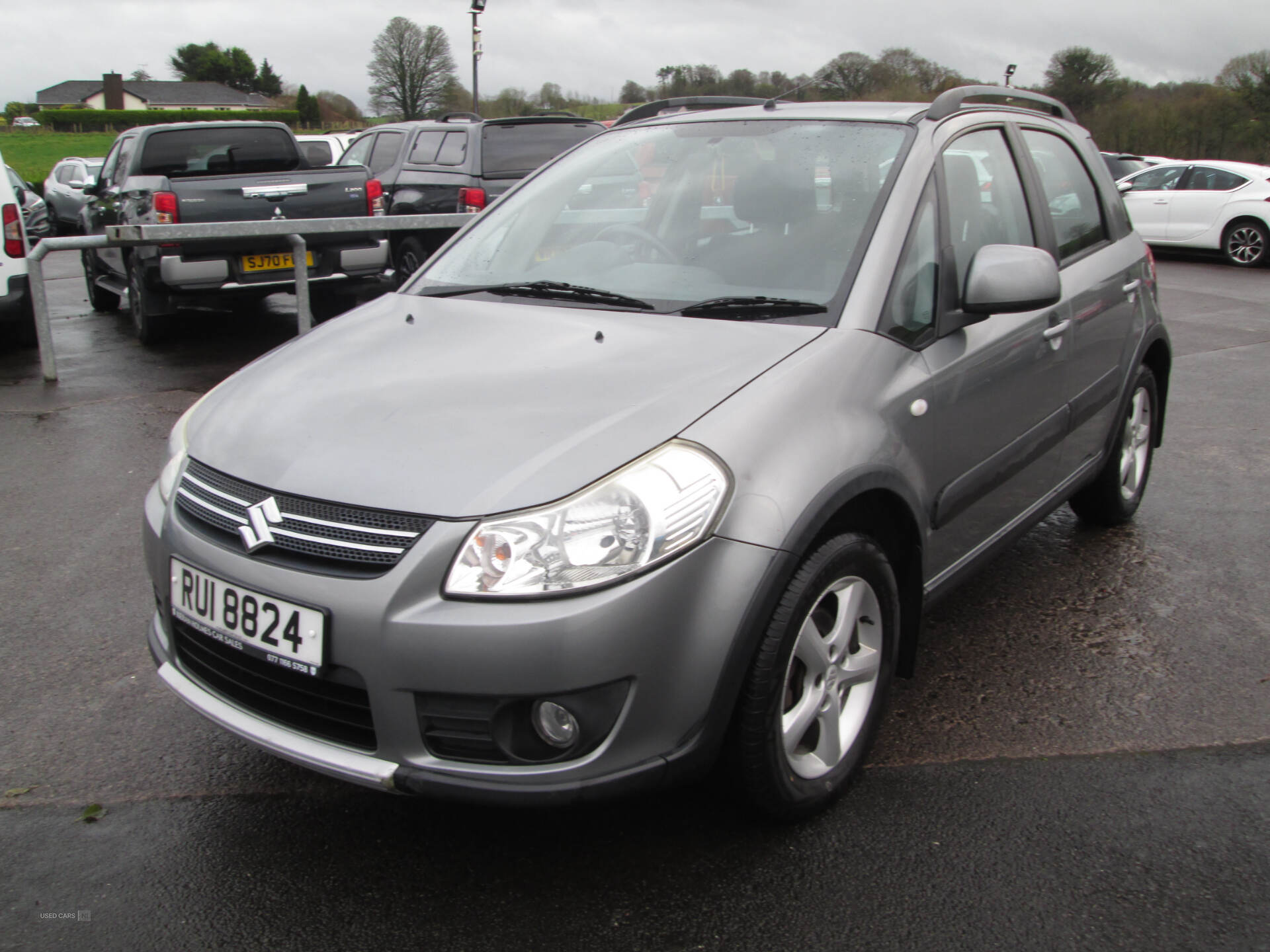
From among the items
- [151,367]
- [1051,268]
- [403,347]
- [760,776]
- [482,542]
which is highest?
[1051,268]

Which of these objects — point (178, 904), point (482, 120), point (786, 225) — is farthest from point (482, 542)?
point (482, 120)

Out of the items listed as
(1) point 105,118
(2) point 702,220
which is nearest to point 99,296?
(2) point 702,220

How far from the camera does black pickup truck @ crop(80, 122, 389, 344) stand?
8.56 m

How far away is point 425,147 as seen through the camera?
12.1 metres

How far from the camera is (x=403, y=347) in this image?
292cm

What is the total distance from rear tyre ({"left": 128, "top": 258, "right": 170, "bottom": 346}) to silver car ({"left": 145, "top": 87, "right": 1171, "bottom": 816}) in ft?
20.9

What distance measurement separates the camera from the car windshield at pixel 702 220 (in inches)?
117

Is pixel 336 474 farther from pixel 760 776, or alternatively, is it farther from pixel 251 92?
pixel 251 92

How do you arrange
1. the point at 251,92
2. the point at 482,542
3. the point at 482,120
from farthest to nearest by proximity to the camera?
the point at 251,92
the point at 482,120
the point at 482,542

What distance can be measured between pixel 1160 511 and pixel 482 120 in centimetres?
870

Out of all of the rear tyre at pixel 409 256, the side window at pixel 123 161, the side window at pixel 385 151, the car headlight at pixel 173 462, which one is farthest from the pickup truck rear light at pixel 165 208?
the car headlight at pixel 173 462

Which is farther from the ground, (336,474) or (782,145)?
(782,145)

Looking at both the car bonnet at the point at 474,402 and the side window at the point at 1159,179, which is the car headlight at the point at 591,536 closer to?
the car bonnet at the point at 474,402

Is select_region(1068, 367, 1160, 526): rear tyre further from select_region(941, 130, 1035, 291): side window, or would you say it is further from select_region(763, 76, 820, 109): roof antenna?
select_region(763, 76, 820, 109): roof antenna
